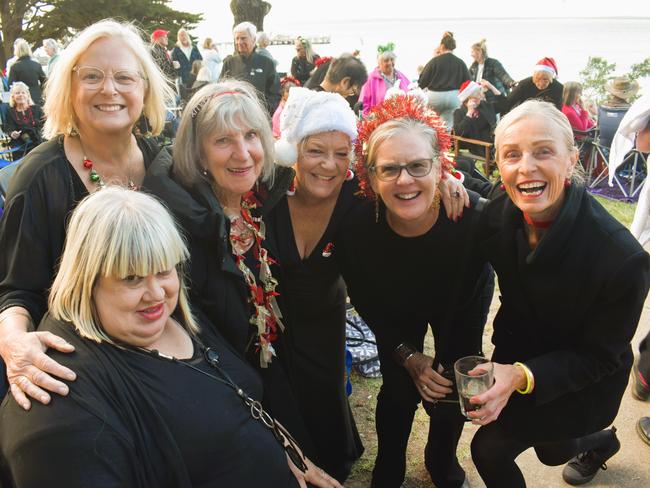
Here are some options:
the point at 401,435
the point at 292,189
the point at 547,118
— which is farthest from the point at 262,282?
the point at 547,118

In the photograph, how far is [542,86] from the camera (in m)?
8.19

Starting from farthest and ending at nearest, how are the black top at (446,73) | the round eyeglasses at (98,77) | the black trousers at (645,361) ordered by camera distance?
the black top at (446,73), the black trousers at (645,361), the round eyeglasses at (98,77)

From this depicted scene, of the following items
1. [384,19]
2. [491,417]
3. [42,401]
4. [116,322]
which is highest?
[384,19]

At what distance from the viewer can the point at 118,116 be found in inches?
86.4

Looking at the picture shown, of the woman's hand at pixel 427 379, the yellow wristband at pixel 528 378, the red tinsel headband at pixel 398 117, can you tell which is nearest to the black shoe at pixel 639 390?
the woman's hand at pixel 427 379

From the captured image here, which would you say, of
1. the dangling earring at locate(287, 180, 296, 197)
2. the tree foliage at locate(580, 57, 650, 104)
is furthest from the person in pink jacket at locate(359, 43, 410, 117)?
the tree foliage at locate(580, 57, 650, 104)

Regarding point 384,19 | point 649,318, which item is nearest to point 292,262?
point 649,318

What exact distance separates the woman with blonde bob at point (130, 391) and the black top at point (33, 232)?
0.93 feet

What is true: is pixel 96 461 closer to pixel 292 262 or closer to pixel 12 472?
pixel 12 472

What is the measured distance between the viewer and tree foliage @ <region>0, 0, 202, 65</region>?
2747 cm

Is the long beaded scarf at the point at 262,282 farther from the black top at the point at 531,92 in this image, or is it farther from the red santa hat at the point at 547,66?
the red santa hat at the point at 547,66

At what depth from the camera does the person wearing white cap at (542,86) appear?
8.08 metres

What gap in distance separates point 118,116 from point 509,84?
8.95 meters

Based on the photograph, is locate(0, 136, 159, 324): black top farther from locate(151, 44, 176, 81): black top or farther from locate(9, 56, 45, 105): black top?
locate(9, 56, 45, 105): black top
